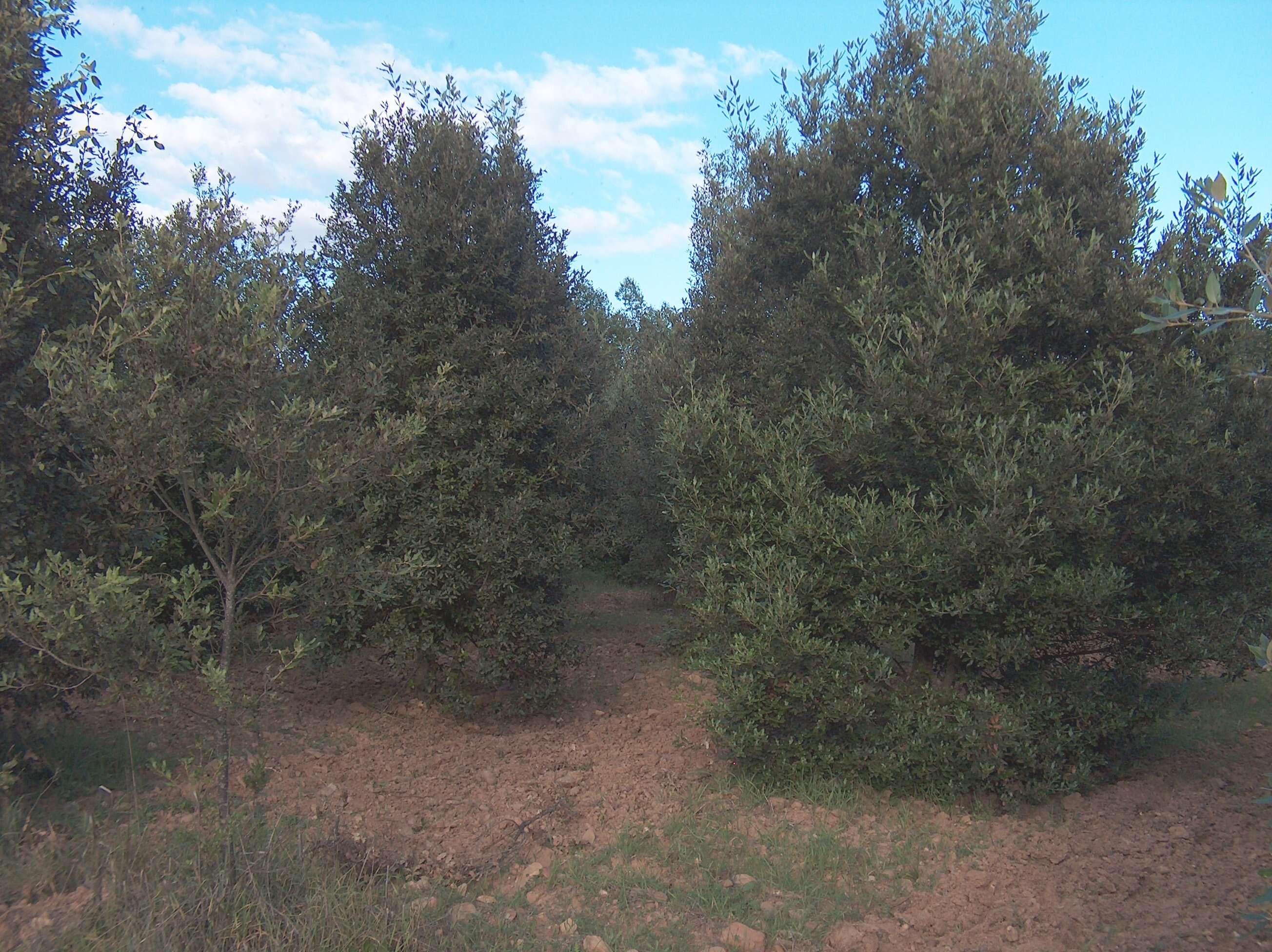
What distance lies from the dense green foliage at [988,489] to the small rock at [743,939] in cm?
175

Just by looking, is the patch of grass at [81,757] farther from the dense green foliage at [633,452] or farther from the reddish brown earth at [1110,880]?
the reddish brown earth at [1110,880]

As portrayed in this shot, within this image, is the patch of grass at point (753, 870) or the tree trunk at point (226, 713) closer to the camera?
the tree trunk at point (226, 713)

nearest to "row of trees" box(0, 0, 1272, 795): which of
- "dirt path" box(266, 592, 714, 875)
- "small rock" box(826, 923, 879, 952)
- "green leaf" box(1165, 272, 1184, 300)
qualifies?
"green leaf" box(1165, 272, 1184, 300)

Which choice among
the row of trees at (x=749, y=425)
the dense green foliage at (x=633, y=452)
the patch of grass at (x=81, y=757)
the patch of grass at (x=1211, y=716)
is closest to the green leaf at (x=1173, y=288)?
the row of trees at (x=749, y=425)

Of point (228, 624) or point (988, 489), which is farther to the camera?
point (988, 489)

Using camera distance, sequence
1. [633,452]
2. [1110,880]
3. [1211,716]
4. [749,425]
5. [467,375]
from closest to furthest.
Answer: [1110,880] → [749,425] → [467,375] → [1211,716] → [633,452]

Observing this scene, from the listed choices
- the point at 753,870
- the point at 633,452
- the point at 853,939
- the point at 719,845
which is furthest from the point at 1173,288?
the point at 633,452

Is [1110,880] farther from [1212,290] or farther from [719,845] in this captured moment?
[1212,290]

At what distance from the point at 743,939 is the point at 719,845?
114cm

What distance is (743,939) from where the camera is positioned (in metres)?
4.45

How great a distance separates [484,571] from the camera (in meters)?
7.22

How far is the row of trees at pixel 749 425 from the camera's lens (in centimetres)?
459

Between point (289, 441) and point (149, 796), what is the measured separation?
2.80 metres

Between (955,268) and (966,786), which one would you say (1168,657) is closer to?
(966,786)
